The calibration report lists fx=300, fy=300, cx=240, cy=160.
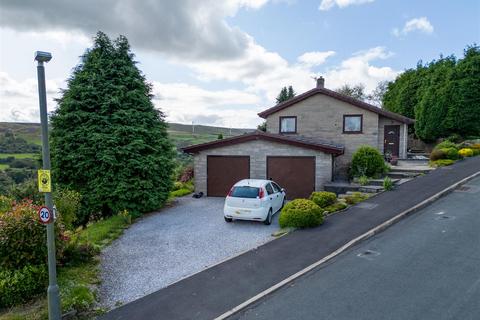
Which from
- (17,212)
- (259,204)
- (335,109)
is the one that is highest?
(335,109)

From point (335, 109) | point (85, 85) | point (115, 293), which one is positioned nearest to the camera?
point (115, 293)

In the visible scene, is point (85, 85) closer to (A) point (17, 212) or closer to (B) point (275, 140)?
(A) point (17, 212)

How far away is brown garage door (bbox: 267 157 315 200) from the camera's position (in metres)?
16.7

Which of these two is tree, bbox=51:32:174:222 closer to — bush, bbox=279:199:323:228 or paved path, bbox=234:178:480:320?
bush, bbox=279:199:323:228

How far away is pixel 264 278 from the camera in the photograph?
732cm

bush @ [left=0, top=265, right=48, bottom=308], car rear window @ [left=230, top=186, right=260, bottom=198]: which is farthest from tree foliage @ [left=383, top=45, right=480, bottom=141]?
bush @ [left=0, top=265, right=48, bottom=308]

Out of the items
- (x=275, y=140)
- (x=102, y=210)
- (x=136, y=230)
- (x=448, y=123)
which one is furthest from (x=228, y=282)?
(x=448, y=123)

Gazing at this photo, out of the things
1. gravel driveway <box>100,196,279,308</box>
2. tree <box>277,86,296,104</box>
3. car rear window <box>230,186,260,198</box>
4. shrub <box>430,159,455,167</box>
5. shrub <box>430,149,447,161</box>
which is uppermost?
tree <box>277,86,296,104</box>

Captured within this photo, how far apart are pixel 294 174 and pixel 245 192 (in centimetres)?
583

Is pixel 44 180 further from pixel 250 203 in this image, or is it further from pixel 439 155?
pixel 439 155

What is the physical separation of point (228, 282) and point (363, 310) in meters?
3.01

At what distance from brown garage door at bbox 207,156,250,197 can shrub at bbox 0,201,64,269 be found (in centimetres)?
1144

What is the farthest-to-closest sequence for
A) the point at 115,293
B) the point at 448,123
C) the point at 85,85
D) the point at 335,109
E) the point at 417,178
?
the point at 448,123 < the point at 335,109 < the point at 417,178 < the point at 85,85 < the point at 115,293

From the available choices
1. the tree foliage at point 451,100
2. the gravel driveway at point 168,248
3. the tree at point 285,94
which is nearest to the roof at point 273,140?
the gravel driveway at point 168,248
